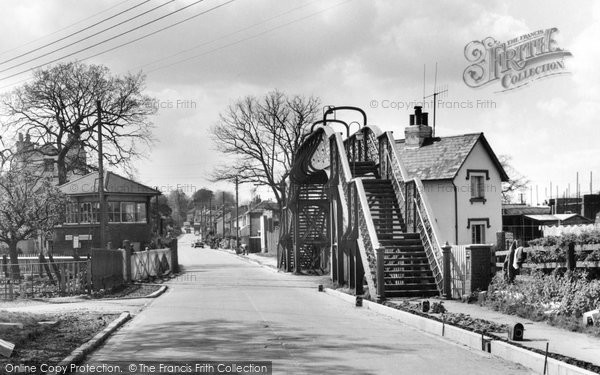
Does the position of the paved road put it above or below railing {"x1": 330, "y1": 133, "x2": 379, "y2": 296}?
below

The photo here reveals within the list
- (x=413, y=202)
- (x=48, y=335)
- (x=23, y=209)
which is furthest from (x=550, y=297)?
(x=23, y=209)

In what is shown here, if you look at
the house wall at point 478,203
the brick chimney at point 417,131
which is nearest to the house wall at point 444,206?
the house wall at point 478,203

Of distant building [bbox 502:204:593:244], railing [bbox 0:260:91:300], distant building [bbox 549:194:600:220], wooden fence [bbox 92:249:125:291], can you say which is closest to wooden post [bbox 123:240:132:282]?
wooden fence [bbox 92:249:125:291]

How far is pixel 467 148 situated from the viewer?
1523 inches

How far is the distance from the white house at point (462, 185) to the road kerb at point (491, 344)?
22798mm

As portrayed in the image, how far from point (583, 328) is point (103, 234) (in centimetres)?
2514

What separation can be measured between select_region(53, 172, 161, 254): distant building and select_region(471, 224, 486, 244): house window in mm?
22955

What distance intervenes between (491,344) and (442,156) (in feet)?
98.6

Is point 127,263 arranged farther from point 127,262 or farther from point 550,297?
point 550,297

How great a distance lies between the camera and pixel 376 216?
77.2ft

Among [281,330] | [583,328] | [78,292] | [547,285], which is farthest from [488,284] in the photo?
[78,292]

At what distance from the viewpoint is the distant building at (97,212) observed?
48469 millimetres

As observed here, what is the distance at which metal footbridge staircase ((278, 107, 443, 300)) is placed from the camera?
19.2 metres

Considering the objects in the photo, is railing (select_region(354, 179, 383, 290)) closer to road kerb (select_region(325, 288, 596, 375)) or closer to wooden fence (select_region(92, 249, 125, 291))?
road kerb (select_region(325, 288, 596, 375))
